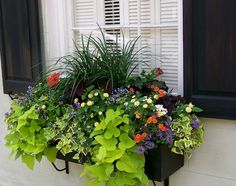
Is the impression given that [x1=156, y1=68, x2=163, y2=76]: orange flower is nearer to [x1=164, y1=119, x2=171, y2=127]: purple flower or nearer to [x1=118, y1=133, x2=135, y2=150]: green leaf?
[x1=164, y1=119, x2=171, y2=127]: purple flower

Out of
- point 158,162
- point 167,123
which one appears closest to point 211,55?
point 167,123

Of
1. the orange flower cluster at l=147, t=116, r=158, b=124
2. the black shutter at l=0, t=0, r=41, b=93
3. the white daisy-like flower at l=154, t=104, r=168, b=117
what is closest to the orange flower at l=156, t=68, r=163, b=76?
the white daisy-like flower at l=154, t=104, r=168, b=117

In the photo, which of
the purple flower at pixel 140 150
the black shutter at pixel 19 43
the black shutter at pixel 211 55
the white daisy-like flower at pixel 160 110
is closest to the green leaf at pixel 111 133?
the purple flower at pixel 140 150

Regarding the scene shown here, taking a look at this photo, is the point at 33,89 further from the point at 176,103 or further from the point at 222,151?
the point at 222,151

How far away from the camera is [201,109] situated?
7.55 ft

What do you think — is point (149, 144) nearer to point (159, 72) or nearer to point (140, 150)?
point (140, 150)

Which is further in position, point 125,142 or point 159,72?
point 159,72

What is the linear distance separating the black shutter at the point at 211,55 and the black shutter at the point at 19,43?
128 centimetres

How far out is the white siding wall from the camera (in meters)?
2.32

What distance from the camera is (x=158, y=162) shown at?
2189 mm

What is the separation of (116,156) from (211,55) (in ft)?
2.53

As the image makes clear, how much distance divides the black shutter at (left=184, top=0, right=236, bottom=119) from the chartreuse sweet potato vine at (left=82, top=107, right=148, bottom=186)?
481 mm

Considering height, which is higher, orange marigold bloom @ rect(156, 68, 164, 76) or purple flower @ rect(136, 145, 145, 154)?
orange marigold bloom @ rect(156, 68, 164, 76)

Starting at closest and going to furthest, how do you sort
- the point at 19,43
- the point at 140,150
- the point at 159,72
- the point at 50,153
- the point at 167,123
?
the point at 140,150
the point at 167,123
the point at 159,72
the point at 50,153
the point at 19,43
